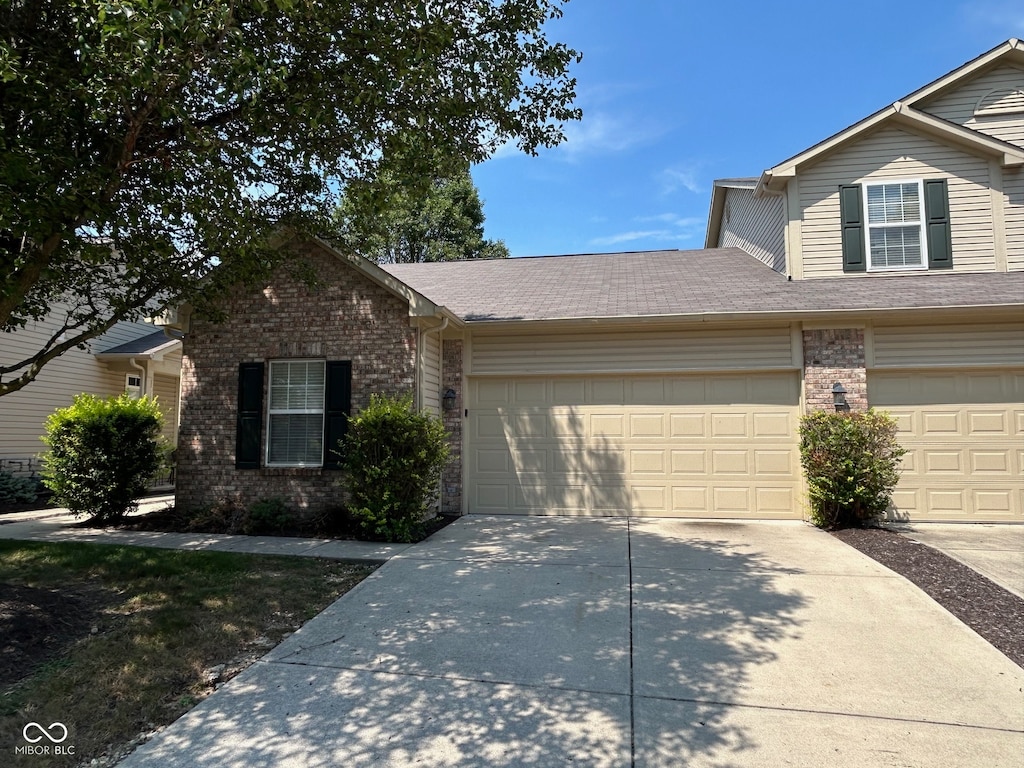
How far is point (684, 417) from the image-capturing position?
8.88 metres

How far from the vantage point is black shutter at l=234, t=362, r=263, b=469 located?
8.46m

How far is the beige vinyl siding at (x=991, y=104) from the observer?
10.5m

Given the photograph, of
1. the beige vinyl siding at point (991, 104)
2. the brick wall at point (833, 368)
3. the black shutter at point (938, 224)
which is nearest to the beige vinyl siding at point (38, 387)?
the brick wall at point (833, 368)

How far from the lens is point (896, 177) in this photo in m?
9.44

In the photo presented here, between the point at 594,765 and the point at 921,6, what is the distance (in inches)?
422

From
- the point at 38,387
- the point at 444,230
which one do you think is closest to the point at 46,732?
the point at 38,387

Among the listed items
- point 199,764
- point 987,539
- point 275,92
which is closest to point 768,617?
point 199,764

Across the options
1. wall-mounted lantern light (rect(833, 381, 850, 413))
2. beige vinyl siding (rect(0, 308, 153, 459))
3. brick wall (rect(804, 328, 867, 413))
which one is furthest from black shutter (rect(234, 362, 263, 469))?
wall-mounted lantern light (rect(833, 381, 850, 413))

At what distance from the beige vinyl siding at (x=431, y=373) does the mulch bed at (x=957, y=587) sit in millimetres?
5944

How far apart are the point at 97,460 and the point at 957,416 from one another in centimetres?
1265

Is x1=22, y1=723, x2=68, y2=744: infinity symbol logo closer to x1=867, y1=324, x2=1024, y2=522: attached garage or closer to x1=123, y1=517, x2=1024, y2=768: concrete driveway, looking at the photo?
x1=123, y1=517, x2=1024, y2=768: concrete driveway

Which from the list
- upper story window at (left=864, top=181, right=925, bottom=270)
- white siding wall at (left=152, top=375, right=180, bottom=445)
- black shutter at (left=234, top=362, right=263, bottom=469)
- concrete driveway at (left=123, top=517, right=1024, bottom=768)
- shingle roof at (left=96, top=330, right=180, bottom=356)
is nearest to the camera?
concrete driveway at (left=123, top=517, right=1024, bottom=768)

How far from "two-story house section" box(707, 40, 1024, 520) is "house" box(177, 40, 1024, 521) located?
0.11 ft

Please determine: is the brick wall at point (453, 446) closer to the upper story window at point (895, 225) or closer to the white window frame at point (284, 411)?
the white window frame at point (284, 411)
